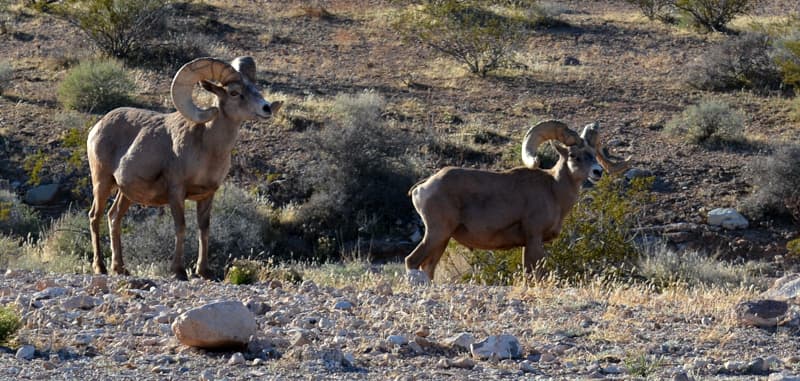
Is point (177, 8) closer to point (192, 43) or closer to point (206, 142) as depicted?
point (192, 43)

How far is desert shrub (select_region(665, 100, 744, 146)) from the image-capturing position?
24422 millimetres

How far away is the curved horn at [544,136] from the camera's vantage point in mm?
15117

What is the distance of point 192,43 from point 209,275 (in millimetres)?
17144

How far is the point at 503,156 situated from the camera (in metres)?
23.1

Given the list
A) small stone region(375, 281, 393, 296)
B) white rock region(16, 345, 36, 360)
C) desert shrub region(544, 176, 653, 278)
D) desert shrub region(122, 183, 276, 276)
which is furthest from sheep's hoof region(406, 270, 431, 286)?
white rock region(16, 345, 36, 360)

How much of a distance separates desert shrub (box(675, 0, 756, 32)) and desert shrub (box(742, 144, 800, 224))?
12.1m

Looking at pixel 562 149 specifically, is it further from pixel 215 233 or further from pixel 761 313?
pixel 215 233

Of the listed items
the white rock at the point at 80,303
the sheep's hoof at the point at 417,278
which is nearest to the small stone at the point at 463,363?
the white rock at the point at 80,303

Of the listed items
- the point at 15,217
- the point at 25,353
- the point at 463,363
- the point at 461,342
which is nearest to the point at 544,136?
the point at 461,342

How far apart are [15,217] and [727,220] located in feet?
39.8

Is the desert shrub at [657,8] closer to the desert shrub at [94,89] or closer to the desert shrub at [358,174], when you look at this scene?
the desert shrub at [358,174]

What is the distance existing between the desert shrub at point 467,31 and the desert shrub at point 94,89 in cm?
788

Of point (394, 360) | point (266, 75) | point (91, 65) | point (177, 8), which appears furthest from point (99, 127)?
point (177, 8)

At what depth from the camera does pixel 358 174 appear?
23.0 metres
